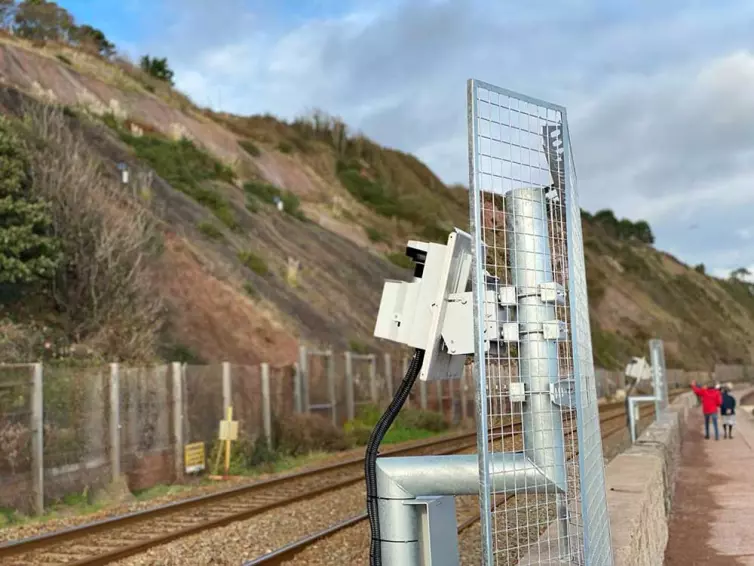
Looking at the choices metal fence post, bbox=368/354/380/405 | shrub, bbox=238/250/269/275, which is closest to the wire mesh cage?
metal fence post, bbox=368/354/380/405

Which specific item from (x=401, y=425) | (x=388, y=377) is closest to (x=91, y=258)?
(x=401, y=425)

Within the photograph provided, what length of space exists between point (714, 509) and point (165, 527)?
23.9 ft

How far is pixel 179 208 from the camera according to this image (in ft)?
99.9

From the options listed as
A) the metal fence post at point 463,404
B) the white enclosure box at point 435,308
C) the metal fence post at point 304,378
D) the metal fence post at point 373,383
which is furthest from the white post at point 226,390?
the white enclosure box at point 435,308

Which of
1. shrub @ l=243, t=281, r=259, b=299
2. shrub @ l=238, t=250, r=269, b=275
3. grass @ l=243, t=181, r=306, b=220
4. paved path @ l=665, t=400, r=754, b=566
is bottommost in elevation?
paved path @ l=665, t=400, r=754, b=566

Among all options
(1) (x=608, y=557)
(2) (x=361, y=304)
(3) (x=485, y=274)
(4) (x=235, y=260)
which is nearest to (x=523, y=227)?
(3) (x=485, y=274)

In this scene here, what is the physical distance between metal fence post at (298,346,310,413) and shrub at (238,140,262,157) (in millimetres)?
32907

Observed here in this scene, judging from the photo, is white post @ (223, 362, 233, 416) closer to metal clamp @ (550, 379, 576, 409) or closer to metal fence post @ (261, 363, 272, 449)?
metal fence post @ (261, 363, 272, 449)

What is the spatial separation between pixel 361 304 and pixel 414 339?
3074 centimetres

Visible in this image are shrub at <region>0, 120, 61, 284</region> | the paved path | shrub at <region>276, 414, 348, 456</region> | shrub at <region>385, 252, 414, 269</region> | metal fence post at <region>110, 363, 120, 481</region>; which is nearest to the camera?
the paved path

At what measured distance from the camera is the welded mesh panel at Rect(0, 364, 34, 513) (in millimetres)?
11336

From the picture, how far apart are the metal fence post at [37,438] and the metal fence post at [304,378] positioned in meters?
8.69

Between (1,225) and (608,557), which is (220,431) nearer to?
(1,225)

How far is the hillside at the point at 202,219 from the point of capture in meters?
19.4
